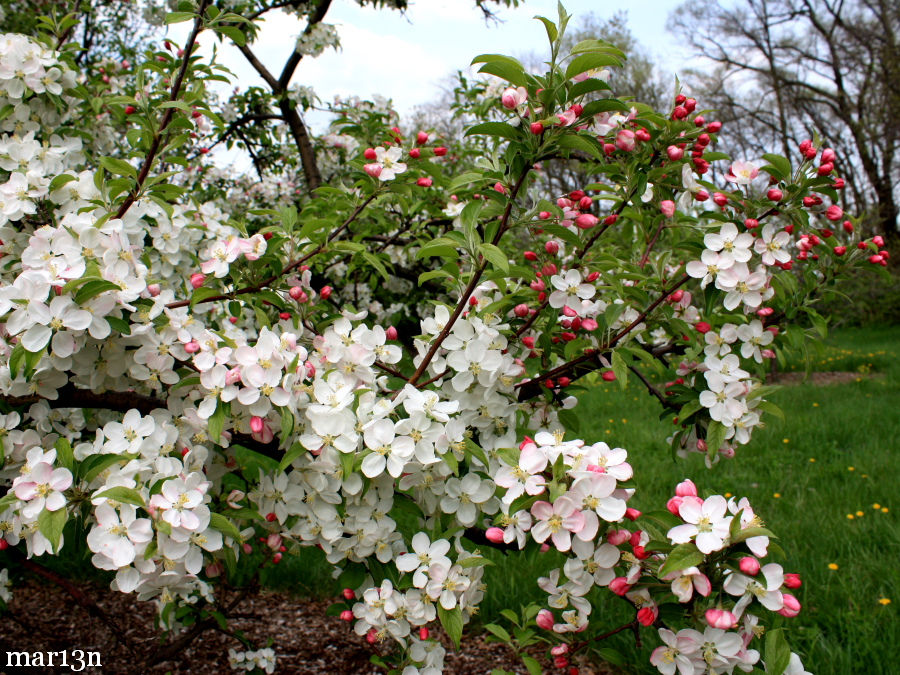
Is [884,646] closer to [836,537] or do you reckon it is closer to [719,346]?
[836,537]

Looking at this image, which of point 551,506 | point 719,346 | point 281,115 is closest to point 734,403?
point 719,346

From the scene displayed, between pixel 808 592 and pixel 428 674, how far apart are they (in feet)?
6.40

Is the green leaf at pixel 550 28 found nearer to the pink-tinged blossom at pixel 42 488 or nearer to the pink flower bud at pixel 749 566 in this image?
the pink flower bud at pixel 749 566

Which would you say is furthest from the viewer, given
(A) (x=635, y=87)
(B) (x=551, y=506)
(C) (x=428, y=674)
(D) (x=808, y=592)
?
(A) (x=635, y=87)

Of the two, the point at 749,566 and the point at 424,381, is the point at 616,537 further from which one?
the point at 424,381

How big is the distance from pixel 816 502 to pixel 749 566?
121 inches

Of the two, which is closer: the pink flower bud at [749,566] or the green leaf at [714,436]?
the pink flower bud at [749,566]

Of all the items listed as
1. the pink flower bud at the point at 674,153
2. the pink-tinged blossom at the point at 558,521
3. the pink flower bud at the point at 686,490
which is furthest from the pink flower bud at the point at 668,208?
the pink-tinged blossom at the point at 558,521

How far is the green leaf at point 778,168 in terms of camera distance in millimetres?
1451

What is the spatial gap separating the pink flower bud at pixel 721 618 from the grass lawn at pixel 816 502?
22 cm

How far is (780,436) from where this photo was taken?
502cm

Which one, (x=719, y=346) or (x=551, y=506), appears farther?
(x=719, y=346)

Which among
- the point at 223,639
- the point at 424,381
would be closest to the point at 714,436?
the point at 424,381

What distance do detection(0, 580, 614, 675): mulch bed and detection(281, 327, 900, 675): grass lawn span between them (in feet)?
0.59
